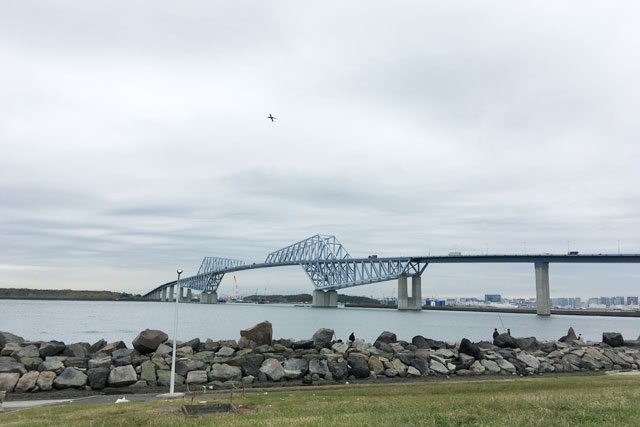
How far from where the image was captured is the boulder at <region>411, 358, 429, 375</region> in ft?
75.4

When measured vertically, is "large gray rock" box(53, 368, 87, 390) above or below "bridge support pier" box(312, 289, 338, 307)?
above

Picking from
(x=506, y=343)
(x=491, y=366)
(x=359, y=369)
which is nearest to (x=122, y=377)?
(x=359, y=369)

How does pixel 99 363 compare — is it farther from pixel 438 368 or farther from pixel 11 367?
pixel 438 368

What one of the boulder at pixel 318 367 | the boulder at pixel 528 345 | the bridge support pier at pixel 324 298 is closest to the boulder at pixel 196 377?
the boulder at pixel 318 367

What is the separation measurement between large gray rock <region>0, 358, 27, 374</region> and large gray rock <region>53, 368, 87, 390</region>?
1.58 metres

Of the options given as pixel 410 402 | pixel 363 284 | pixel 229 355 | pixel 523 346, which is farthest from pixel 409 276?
pixel 410 402

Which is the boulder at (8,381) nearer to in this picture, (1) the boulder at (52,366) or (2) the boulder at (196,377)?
(1) the boulder at (52,366)

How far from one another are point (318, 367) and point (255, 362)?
8.81 feet

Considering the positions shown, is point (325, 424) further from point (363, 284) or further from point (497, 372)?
point (363, 284)

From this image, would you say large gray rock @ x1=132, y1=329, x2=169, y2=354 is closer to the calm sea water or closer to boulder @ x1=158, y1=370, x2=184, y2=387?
boulder @ x1=158, y1=370, x2=184, y2=387

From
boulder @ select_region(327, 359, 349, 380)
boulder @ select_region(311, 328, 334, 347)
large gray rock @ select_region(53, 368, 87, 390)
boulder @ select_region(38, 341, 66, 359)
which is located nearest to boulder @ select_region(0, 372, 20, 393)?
large gray rock @ select_region(53, 368, 87, 390)

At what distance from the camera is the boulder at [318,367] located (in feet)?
69.8

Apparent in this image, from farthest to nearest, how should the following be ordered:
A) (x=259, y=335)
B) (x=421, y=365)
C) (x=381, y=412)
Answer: (x=259, y=335)
(x=421, y=365)
(x=381, y=412)

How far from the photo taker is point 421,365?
76.0 ft
